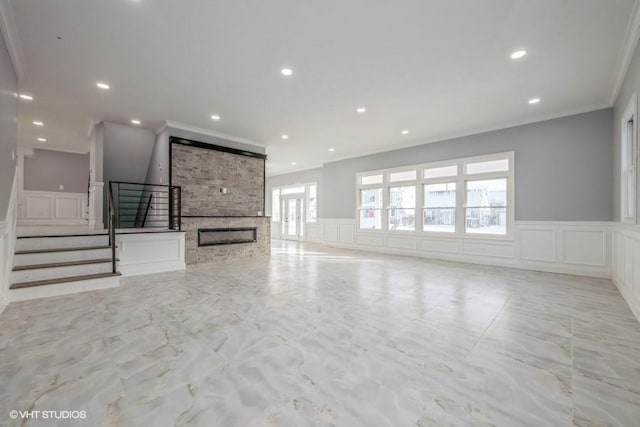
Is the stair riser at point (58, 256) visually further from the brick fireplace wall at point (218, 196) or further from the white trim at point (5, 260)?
the brick fireplace wall at point (218, 196)

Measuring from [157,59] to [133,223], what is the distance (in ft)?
18.2

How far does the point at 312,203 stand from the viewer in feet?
39.0

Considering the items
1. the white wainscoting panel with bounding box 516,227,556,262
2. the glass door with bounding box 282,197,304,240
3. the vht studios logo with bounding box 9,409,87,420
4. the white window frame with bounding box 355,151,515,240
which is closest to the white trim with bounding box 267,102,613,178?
the white window frame with bounding box 355,151,515,240

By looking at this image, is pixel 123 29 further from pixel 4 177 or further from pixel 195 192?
pixel 195 192

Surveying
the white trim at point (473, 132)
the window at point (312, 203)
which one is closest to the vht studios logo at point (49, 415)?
the white trim at point (473, 132)

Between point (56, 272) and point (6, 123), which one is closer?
point (6, 123)

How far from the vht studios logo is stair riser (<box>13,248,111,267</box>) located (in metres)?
3.68

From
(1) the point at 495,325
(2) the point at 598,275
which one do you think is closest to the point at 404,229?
(2) the point at 598,275

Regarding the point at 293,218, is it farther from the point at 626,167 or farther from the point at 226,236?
the point at 626,167

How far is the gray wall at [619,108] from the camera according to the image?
3437 millimetres

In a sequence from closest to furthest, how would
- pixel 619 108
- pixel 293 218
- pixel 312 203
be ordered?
pixel 619 108 < pixel 312 203 < pixel 293 218

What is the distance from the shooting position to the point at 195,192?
6.74 meters

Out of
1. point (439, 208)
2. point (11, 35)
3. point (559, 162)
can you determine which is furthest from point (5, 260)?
point (559, 162)

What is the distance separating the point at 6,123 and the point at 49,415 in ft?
12.7
